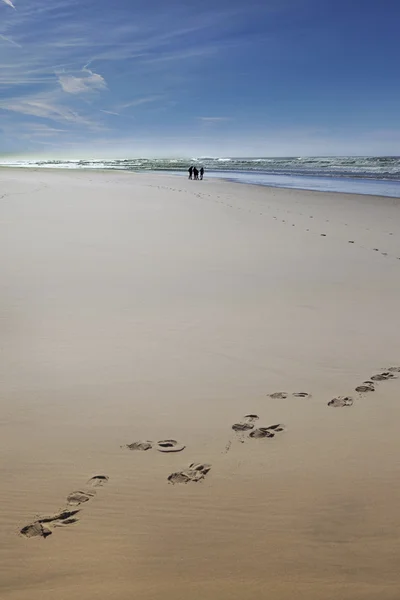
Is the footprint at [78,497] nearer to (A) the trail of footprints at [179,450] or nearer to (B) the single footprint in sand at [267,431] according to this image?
(A) the trail of footprints at [179,450]

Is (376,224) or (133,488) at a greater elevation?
(376,224)

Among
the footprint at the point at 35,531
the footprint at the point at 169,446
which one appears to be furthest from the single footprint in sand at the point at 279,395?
the footprint at the point at 35,531

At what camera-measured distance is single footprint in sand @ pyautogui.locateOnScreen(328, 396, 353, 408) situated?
3736mm

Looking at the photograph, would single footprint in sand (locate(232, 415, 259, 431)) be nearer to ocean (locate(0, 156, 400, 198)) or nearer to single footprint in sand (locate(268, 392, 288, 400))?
single footprint in sand (locate(268, 392, 288, 400))

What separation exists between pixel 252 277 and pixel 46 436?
4.74m

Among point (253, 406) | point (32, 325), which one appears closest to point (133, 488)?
point (253, 406)

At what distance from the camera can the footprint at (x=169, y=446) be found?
3.15m

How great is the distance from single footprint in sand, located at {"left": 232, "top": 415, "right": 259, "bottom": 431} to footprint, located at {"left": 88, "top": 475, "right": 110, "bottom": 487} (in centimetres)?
94

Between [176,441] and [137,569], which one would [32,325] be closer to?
[176,441]

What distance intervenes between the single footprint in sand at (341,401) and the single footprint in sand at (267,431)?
53 centimetres

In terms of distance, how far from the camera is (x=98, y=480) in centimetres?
284

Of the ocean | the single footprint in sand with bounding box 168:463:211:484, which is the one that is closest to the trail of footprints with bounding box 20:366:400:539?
the single footprint in sand with bounding box 168:463:211:484

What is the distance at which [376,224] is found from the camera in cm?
1373

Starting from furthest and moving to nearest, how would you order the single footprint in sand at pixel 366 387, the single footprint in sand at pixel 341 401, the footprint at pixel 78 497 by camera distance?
the single footprint in sand at pixel 366 387 < the single footprint in sand at pixel 341 401 < the footprint at pixel 78 497
